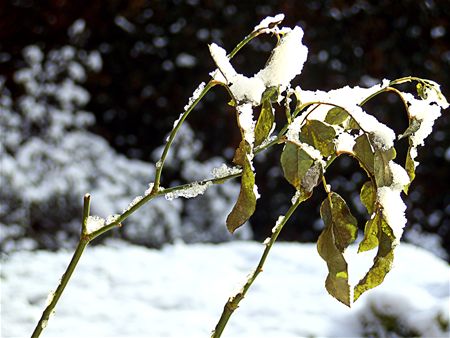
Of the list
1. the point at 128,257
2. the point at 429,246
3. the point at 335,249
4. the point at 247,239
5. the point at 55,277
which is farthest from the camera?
the point at 429,246

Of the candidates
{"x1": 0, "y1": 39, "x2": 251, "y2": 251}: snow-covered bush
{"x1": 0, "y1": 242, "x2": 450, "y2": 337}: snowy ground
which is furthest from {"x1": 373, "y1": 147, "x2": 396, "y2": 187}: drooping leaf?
{"x1": 0, "y1": 39, "x2": 251, "y2": 251}: snow-covered bush

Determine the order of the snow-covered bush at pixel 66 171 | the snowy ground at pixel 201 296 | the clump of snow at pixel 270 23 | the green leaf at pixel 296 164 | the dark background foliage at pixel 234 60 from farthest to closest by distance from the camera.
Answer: the dark background foliage at pixel 234 60, the snow-covered bush at pixel 66 171, the snowy ground at pixel 201 296, the clump of snow at pixel 270 23, the green leaf at pixel 296 164

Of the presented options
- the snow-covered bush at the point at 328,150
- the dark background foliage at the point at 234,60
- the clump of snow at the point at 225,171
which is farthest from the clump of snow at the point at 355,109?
the dark background foliage at the point at 234,60

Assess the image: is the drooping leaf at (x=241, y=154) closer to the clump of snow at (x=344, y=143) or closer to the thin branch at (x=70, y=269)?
the clump of snow at (x=344, y=143)

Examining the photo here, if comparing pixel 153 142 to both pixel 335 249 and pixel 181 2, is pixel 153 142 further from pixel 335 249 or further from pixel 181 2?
pixel 335 249

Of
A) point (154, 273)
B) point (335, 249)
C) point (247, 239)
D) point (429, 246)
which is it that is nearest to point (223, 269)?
point (154, 273)
